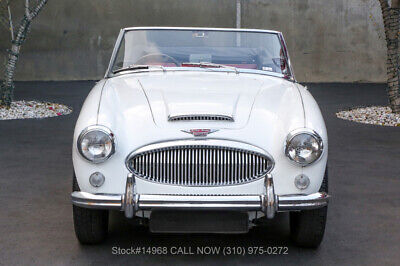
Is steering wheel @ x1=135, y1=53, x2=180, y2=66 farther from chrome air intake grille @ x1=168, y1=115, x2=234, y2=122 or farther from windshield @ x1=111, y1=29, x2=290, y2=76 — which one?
chrome air intake grille @ x1=168, y1=115, x2=234, y2=122

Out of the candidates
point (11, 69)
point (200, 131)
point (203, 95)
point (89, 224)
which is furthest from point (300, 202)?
point (11, 69)

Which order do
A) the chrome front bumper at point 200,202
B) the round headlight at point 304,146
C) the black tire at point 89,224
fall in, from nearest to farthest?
the chrome front bumper at point 200,202 → the round headlight at point 304,146 → the black tire at point 89,224

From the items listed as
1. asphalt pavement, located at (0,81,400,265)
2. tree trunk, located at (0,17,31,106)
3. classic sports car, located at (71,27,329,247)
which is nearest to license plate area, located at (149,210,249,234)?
classic sports car, located at (71,27,329,247)

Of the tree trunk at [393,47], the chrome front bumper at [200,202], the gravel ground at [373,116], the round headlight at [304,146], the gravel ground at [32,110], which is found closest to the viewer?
the chrome front bumper at [200,202]

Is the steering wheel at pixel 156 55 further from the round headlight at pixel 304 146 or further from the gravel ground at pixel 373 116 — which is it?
the gravel ground at pixel 373 116

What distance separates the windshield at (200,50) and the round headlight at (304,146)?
4.37ft

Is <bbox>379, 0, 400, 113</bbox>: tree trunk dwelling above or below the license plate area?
below

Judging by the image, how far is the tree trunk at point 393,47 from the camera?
34.7ft

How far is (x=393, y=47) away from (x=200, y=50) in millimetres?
6523

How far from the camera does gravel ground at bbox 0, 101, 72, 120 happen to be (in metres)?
11.1

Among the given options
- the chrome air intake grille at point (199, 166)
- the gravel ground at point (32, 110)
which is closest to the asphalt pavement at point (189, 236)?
the chrome air intake grille at point (199, 166)

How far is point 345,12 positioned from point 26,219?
1461 centimetres

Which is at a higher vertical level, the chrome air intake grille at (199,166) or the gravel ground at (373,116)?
the chrome air intake grille at (199,166)

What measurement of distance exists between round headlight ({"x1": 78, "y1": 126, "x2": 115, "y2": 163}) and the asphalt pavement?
1.75 ft
